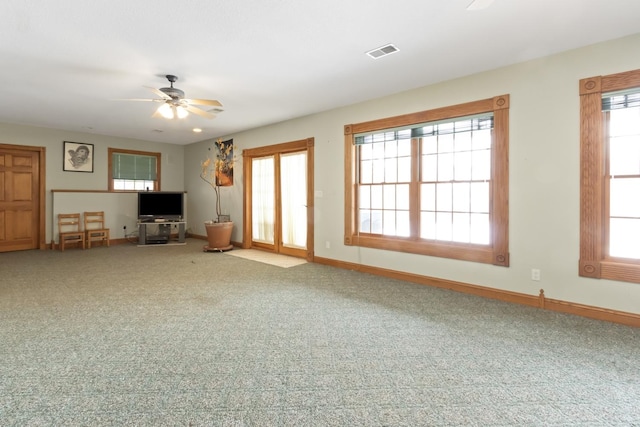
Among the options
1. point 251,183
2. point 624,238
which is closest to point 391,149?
point 624,238

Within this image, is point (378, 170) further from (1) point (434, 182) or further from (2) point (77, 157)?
(2) point (77, 157)

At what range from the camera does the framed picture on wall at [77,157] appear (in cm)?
700

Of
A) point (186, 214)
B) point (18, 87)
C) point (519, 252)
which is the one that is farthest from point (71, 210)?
point (519, 252)

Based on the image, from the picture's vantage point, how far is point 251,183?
707 centimetres

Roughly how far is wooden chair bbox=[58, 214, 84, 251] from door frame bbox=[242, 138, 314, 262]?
11.7ft

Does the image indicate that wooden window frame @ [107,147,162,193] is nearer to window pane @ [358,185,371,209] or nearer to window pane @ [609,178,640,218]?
window pane @ [358,185,371,209]

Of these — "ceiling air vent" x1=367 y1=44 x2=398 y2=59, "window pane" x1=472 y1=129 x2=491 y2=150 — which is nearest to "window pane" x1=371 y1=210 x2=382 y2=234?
"window pane" x1=472 y1=129 x2=491 y2=150

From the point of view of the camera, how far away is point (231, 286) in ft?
13.4

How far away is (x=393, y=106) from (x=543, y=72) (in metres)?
1.76

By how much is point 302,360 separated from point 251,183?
5301mm

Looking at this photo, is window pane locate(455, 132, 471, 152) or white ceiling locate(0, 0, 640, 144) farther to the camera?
window pane locate(455, 132, 471, 152)

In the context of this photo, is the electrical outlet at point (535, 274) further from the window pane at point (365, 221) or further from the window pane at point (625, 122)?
the window pane at point (365, 221)

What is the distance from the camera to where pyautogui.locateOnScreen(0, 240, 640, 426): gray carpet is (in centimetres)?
170

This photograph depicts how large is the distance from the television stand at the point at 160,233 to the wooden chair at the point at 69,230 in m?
1.13
